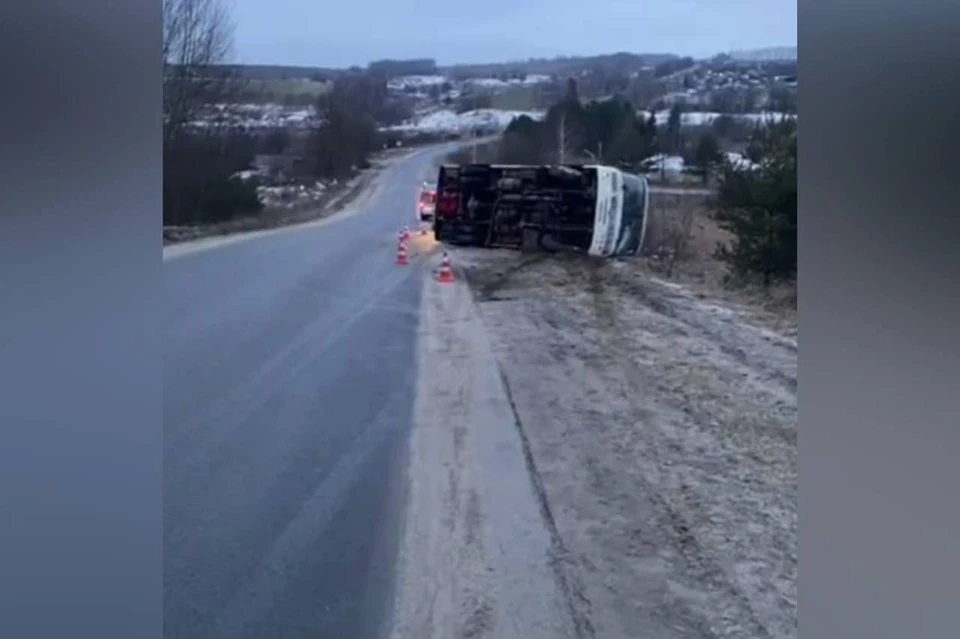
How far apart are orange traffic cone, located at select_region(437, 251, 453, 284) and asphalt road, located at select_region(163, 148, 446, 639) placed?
30mm

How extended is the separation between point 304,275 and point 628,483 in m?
0.45

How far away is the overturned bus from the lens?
118 cm

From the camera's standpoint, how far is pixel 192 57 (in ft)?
3.72

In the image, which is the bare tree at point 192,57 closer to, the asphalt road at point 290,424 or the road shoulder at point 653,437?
the asphalt road at point 290,424

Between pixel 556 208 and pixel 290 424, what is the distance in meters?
0.39

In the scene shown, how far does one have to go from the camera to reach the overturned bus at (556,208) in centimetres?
118

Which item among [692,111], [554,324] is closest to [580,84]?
[692,111]

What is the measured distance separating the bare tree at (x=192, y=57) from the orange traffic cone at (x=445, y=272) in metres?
0.31
